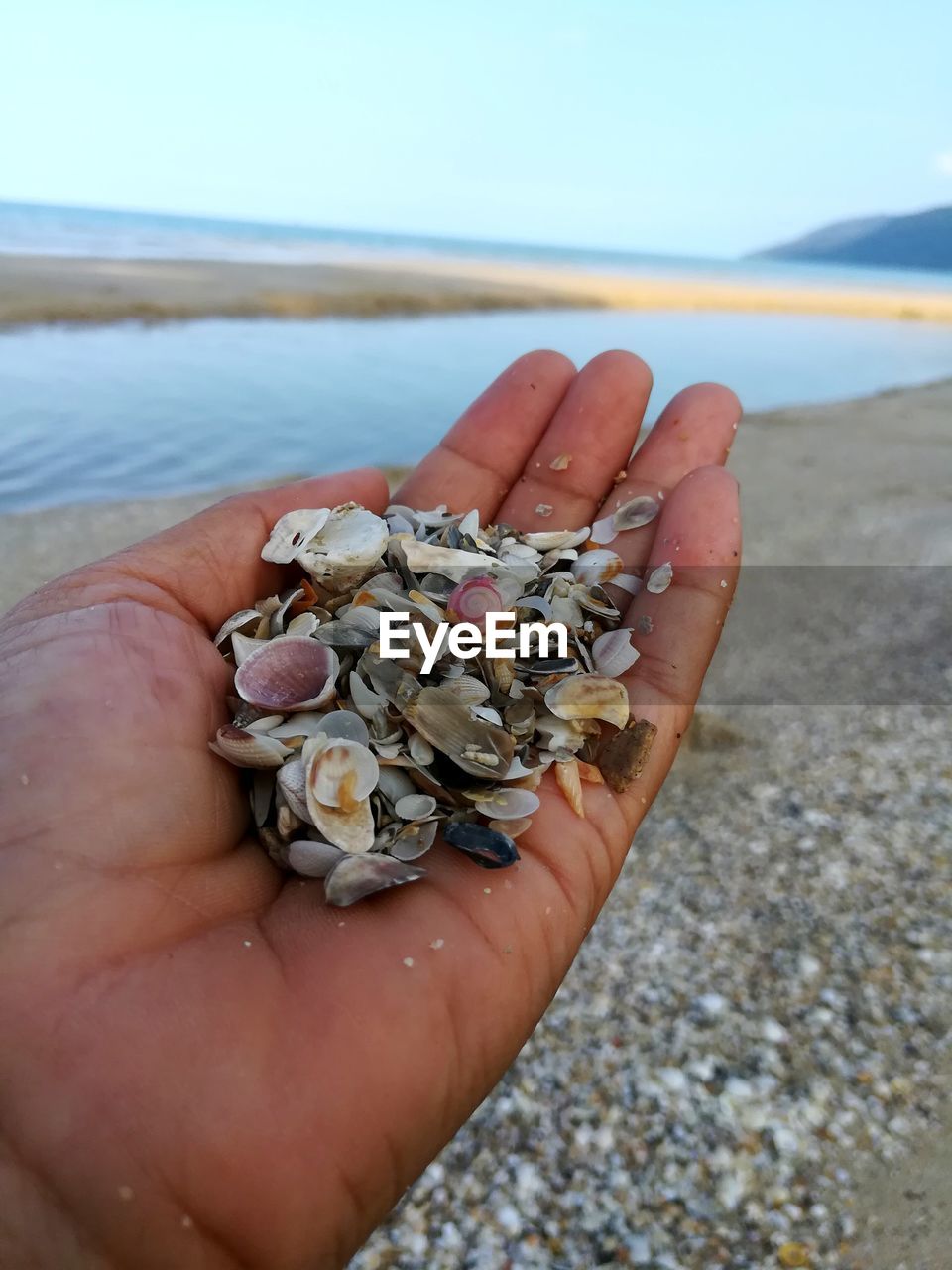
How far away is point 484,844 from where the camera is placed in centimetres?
150

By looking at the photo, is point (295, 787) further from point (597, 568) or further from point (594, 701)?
point (597, 568)

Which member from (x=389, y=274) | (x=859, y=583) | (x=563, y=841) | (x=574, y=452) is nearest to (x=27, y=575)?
(x=574, y=452)

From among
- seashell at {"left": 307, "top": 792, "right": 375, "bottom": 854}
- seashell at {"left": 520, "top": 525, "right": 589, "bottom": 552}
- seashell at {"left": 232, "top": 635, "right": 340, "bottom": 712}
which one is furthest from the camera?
seashell at {"left": 520, "top": 525, "right": 589, "bottom": 552}

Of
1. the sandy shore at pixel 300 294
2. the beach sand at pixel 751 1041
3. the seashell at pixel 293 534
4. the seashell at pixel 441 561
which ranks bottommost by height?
the beach sand at pixel 751 1041

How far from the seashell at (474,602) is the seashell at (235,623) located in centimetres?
43

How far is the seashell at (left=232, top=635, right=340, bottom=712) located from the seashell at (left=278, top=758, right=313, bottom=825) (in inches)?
6.2

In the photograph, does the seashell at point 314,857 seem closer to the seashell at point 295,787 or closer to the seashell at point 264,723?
the seashell at point 295,787

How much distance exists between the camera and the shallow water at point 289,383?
5953mm

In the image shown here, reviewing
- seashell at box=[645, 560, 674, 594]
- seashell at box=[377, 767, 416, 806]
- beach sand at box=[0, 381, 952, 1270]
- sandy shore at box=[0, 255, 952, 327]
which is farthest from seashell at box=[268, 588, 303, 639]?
sandy shore at box=[0, 255, 952, 327]

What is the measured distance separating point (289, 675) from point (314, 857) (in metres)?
0.42

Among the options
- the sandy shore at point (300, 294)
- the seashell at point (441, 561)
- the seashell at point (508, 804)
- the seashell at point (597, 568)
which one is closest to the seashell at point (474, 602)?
the seashell at point (441, 561)

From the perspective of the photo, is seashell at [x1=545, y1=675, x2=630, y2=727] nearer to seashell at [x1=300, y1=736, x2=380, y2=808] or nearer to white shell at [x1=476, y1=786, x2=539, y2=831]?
white shell at [x1=476, y1=786, x2=539, y2=831]

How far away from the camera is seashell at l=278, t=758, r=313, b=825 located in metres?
1.52

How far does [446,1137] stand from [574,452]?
1.99 metres
